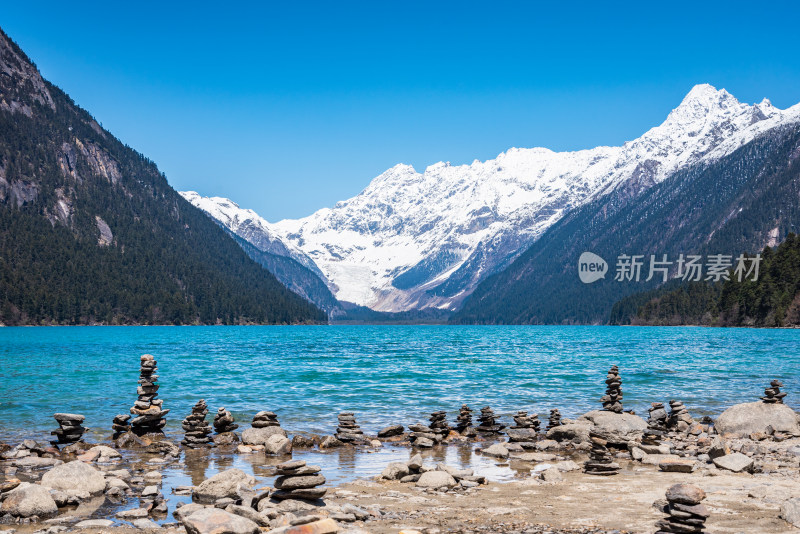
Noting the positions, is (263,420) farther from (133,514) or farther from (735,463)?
(735,463)

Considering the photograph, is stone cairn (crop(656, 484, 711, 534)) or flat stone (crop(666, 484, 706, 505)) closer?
stone cairn (crop(656, 484, 711, 534))

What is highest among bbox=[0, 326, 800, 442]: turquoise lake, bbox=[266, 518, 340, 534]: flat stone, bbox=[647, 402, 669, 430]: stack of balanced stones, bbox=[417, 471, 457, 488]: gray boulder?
bbox=[266, 518, 340, 534]: flat stone

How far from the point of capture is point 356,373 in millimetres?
64250

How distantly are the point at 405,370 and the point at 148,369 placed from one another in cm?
3738

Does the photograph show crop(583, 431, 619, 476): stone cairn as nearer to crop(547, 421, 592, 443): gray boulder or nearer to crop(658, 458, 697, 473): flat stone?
crop(658, 458, 697, 473): flat stone

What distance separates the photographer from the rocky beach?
51.2 ft

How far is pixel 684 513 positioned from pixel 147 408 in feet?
79.8

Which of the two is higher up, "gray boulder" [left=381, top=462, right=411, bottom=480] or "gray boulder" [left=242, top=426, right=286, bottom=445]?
"gray boulder" [left=381, top=462, right=411, bottom=480]

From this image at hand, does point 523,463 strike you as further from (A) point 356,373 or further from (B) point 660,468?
(A) point 356,373

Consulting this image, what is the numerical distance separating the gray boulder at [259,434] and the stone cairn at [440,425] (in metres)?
6.61

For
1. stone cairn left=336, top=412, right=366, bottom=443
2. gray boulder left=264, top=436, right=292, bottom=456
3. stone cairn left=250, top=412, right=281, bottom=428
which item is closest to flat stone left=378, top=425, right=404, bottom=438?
stone cairn left=336, top=412, right=366, bottom=443

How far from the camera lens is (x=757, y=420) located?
103ft

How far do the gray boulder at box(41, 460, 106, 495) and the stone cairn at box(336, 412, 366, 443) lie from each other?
37.1ft

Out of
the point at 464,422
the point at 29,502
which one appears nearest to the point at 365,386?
the point at 464,422
